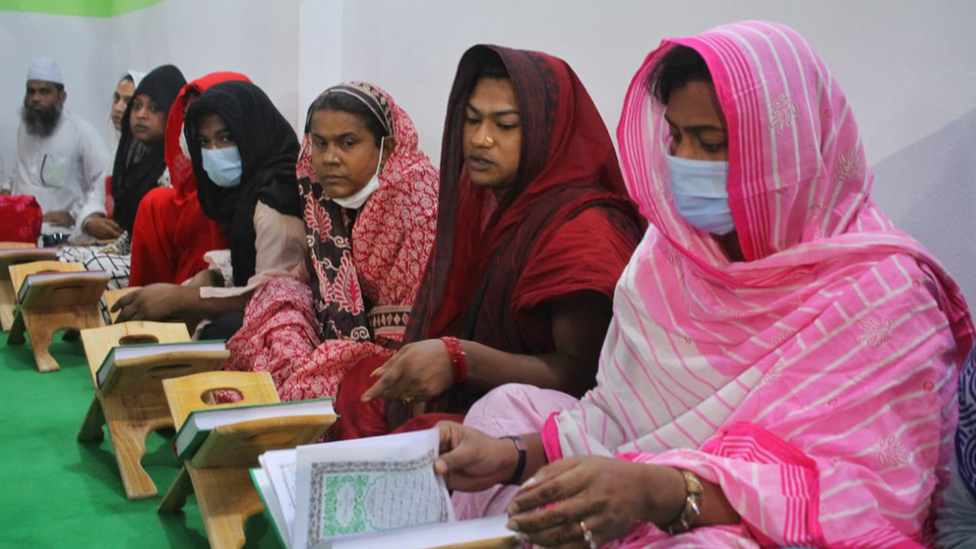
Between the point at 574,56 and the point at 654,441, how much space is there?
1.75 metres

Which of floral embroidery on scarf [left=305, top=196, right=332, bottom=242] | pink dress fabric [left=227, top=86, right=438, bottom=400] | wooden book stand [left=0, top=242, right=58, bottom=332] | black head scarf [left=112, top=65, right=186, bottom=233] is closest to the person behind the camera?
pink dress fabric [left=227, top=86, right=438, bottom=400]

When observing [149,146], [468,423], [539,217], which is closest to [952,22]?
[539,217]

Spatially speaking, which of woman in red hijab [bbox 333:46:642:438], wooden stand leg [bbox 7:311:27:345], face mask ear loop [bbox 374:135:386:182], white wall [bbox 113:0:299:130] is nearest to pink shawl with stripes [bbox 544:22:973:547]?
woman in red hijab [bbox 333:46:642:438]

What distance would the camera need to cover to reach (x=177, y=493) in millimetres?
2541

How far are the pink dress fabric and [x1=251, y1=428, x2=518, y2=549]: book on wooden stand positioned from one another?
1.37 metres

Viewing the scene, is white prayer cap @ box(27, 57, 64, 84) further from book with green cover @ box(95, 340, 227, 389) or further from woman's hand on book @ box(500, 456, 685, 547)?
woman's hand on book @ box(500, 456, 685, 547)

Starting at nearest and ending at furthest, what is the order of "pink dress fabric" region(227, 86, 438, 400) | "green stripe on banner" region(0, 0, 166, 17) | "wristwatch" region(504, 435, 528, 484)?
"wristwatch" region(504, 435, 528, 484) < "pink dress fabric" region(227, 86, 438, 400) < "green stripe on banner" region(0, 0, 166, 17)

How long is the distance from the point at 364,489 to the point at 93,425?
1.96 m

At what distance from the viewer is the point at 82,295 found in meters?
3.96

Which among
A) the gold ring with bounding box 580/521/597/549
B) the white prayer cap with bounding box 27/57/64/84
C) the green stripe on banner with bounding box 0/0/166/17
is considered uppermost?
the green stripe on banner with bounding box 0/0/166/17

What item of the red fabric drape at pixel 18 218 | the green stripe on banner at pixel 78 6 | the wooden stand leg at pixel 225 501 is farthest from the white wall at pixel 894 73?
the green stripe on banner at pixel 78 6

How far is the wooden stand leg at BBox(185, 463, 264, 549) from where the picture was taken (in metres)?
2.26

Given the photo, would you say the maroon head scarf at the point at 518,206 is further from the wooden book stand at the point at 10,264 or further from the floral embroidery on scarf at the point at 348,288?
the wooden book stand at the point at 10,264

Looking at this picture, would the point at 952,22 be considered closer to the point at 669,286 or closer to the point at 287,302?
the point at 669,286
